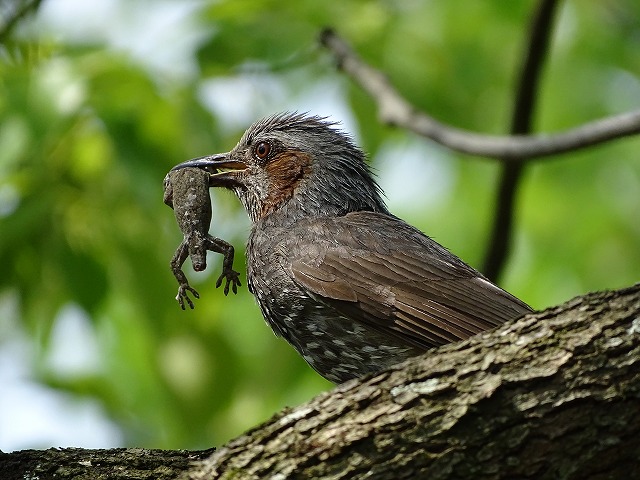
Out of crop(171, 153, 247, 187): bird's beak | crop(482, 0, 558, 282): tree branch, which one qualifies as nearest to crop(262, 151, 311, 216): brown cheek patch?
crop(171, 153, 247, 187): bird's beak

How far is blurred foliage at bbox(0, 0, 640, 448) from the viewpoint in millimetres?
5379

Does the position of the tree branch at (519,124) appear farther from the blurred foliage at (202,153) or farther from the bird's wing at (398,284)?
the bird's wing at (398,284)

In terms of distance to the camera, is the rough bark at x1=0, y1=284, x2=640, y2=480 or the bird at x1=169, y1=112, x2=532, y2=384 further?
the bird at x1=169, y1=112, x2=532, y2=384

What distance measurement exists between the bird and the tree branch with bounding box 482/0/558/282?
1.12m

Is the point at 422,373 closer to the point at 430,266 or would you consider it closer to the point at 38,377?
the point at 430,266

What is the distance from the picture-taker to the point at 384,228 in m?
5.35

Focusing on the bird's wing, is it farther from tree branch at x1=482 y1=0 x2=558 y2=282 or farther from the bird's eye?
tree branch at x1=482 y1=0 x2=558 y2=282

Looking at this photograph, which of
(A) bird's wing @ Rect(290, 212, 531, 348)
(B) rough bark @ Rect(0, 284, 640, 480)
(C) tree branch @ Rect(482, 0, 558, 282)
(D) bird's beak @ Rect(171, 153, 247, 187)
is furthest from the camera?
(C) tree branch @ Rect(482, 0, 558, 282)

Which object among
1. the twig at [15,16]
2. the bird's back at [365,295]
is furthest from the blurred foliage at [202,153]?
the bird's back at [365,295]

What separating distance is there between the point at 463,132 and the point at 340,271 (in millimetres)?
1633

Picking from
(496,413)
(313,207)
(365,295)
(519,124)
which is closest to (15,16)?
(313,207)

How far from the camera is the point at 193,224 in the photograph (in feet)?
16.6

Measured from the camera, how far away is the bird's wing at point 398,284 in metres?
4.72

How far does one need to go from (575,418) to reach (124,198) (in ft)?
11.8
